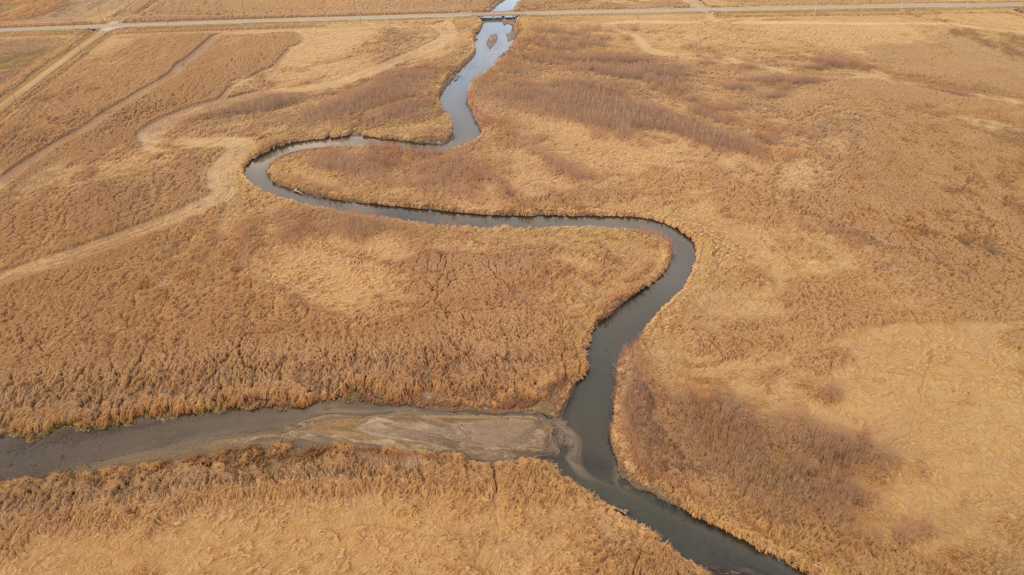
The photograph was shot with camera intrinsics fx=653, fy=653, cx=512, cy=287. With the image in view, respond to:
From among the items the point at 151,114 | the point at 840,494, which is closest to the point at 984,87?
the point at 840,494

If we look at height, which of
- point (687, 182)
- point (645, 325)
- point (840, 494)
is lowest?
point (840, 494)

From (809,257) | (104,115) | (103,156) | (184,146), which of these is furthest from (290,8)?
(809,257)

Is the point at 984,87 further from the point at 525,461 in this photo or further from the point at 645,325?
the point at 525,461

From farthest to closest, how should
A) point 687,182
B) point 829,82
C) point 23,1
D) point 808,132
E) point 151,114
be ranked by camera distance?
point 23,1 < point 829,82 < point 151,114 < point 808,132 < point 687,182

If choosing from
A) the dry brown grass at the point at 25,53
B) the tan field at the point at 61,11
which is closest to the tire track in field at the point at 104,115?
the dry brown grass at the point at 25,53

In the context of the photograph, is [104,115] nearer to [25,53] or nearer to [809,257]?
[25,53]

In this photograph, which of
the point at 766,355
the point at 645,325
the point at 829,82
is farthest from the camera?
the point at 829,82
